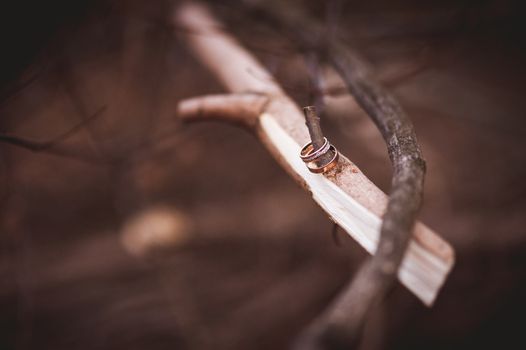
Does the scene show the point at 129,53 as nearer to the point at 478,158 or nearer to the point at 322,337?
the point at 322,337

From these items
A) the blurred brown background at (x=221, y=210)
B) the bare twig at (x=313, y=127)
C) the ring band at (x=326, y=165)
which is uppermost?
the bare twig at (x=313, y=127)

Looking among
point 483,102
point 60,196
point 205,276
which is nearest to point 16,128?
point 60,196

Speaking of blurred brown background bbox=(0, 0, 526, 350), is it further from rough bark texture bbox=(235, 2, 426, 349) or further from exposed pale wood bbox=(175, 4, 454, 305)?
rough bark texture bbox=(235, 2, 426, 349)

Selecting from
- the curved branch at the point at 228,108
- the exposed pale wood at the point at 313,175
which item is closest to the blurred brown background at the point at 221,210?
the exposed pale wood at the point at 313,175

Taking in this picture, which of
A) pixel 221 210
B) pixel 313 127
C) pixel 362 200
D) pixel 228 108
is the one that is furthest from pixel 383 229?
pixel 221 210

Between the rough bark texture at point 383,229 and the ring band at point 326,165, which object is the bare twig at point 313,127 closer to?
the ring band at point 326,165

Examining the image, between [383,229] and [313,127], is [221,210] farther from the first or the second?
[383,229]
